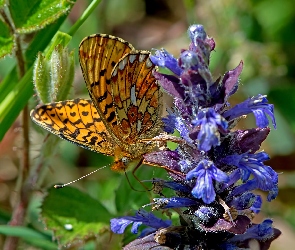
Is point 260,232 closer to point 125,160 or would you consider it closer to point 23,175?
point 125,160

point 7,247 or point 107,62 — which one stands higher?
point 107,62

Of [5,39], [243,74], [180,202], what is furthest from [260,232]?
[243,74]

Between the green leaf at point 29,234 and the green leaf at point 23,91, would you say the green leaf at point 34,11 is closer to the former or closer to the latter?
the green leaf at point 23,91

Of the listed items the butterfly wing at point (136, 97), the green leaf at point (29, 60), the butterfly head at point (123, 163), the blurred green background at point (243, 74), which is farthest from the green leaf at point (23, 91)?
the blurred green background at point (243, 74)

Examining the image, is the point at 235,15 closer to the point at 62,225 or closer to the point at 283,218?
the point at 283,218

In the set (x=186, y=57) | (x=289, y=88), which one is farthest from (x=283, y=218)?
(x=186, y=57)

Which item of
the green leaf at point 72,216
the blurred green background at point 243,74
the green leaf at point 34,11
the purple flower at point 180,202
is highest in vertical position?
the green leaf at point 34,11
